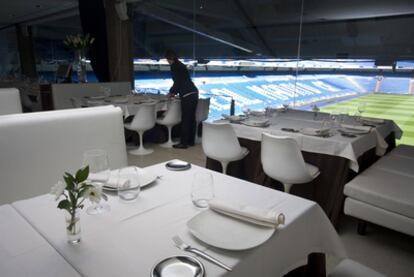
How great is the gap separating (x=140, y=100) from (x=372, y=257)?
3.96m

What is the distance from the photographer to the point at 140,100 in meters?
4.95

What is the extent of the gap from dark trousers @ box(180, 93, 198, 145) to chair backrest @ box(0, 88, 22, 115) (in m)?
2.56

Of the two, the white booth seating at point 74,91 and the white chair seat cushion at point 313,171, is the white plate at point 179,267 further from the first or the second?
the white booth seating at point 74,91

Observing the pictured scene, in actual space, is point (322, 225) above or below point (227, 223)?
below

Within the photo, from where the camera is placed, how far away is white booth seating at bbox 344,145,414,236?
2127mm

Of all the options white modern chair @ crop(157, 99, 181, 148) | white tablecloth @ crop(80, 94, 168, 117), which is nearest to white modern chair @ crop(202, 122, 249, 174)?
white tablecloth @ crop(80, 94, 168, 117)

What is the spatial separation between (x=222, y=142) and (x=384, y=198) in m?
1.45

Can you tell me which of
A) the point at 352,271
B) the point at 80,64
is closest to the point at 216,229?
the point at 352,271

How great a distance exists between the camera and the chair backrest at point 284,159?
7.79 ft

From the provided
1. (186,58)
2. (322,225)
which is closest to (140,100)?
(186,58)

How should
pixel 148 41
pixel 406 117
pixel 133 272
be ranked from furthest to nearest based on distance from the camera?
pixel 148 41
pixel 406 117
pixel 133 272

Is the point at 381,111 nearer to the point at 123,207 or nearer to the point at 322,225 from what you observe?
the point at 322,225

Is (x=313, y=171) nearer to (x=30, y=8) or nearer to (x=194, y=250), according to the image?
(x=194, y=250)

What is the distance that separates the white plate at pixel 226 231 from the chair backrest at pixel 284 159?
4.56 ft
